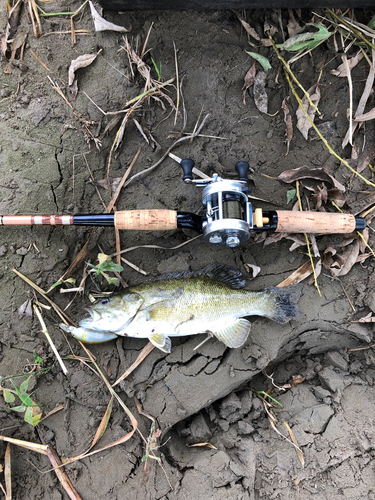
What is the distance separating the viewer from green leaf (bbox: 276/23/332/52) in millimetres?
Result: 3457

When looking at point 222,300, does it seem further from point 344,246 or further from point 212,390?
point 344,246

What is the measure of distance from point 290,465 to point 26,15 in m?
5.28

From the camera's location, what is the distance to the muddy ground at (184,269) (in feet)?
11.1

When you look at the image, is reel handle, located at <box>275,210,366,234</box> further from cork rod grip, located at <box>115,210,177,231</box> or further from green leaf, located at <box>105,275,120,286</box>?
green leaf, located at <box>105,275,120,286</box>

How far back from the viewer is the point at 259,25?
12.0ft

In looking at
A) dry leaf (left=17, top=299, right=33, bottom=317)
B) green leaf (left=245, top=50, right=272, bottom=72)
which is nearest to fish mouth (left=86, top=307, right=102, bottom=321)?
dry leaf (left=17, top=299, right=33, bottom=317)

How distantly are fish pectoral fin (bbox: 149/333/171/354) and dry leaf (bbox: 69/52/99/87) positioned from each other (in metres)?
2.74

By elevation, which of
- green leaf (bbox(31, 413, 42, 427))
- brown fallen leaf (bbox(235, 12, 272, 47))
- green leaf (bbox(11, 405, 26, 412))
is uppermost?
brown fallen leaf (bbox(235, 12, 272, 47))

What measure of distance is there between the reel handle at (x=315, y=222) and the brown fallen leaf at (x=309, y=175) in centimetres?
45

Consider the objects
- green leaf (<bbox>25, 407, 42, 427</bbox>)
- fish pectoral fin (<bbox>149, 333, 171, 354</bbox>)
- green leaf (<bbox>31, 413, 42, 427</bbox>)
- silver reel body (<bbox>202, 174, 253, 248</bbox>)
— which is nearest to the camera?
silver reel body (<bbox>202, 174, 253, 248</bbox>)

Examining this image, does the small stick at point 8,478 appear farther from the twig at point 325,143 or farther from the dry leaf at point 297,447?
the twig at point 325,143

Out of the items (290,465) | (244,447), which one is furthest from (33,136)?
(290,465)

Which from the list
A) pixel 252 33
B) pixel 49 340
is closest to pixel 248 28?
pixel 252 33

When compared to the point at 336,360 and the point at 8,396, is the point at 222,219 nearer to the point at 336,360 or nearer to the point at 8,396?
the point at 336,360
